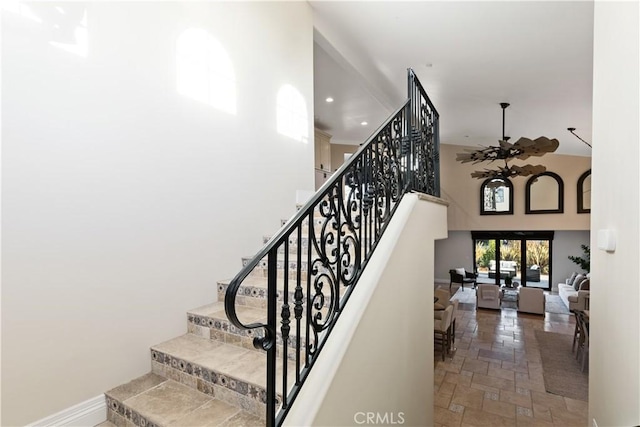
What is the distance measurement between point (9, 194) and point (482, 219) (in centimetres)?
1279

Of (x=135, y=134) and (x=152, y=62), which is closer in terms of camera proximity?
(x=135, y=134)

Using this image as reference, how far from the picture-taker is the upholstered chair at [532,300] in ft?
30.3

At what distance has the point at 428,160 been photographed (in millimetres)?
3568

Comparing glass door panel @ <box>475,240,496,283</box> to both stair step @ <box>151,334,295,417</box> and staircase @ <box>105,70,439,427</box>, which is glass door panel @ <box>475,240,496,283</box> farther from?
Answer: stair step @ <box>151,334,295,417</box>

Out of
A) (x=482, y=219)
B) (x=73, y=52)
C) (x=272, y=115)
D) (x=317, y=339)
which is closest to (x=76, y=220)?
(x=73, y=52)

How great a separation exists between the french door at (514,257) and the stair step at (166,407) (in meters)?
13.4

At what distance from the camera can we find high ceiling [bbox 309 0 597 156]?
377cm

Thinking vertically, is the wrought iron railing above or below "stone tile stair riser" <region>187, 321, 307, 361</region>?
above

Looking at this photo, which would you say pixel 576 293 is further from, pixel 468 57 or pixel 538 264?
pixel 468 57

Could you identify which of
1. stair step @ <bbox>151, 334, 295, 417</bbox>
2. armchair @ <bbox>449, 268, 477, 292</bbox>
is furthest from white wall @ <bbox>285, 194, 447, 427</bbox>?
armchair @ <bbox>449, 268, 477, 292</bbox>

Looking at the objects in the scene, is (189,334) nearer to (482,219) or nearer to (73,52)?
(73,52)
